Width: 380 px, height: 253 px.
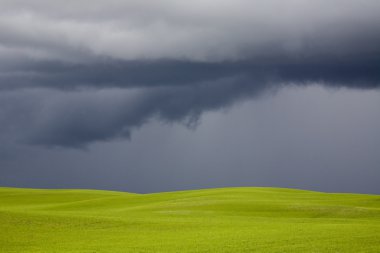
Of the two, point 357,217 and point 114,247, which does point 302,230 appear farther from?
point 357,217

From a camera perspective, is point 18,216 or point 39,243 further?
point 18,216

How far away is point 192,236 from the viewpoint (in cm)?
3831

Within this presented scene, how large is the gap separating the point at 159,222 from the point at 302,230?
48.2 feet

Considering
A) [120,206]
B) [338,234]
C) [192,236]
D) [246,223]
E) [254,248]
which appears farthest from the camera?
[120,206]

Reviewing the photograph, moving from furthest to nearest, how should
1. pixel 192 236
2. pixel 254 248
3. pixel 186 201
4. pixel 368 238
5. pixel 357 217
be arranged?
pixel 186 201, pixel 357 217, pixel 192 236, pixel 368 238, pixel 254 248

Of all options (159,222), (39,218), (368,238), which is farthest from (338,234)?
(39,218)

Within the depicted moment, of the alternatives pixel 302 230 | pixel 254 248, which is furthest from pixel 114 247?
pixel 302 230

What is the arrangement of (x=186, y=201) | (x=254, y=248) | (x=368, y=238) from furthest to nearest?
(x=186, y=201) → (x=368, y=238) → (x=254, y=248)

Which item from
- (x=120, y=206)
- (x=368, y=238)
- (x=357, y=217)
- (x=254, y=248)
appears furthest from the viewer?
(x=120, y=206)

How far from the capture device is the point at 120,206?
7856 centimetres

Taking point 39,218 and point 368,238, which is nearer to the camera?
point 368,238

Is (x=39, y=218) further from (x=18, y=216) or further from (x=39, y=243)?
(x=39, y=243)

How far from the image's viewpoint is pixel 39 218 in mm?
49156

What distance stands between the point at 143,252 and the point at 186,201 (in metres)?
39.3
